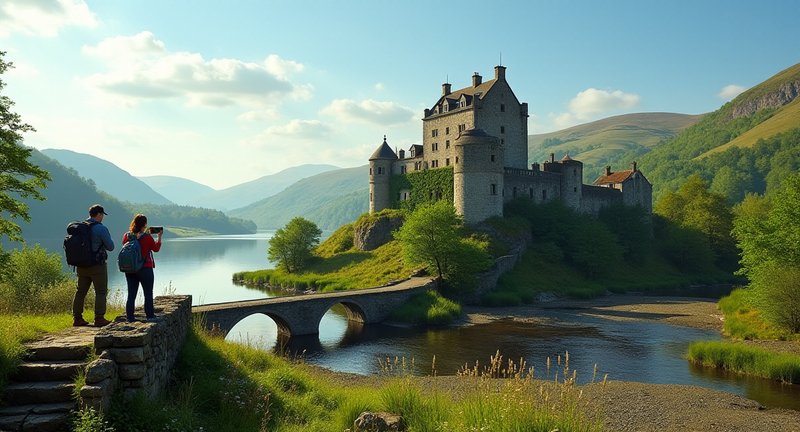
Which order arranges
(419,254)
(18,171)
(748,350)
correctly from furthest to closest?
(419,254), (748,350), (18,171)

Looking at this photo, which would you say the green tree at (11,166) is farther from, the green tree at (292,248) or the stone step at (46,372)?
the green tree at (292,248)

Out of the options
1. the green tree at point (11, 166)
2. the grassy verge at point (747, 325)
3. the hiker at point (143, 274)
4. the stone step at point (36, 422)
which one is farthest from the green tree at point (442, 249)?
the stone step at point (36, 422)

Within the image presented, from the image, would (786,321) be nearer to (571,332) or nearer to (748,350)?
(748,350)

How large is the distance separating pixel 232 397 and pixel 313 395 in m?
3.31

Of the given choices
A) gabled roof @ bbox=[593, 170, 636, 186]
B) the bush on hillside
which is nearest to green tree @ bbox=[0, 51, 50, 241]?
the bush on hillside

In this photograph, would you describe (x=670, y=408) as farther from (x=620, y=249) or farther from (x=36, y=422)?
(x=620, y=249)

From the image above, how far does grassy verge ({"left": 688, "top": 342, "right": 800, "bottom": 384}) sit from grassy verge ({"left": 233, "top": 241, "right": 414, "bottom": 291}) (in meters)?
34.5

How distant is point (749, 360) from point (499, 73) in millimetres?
55175

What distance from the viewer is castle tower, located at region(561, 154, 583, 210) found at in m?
79.0

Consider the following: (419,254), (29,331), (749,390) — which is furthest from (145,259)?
(419,254)

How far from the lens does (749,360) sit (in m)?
28.6

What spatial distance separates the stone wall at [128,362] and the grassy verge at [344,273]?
162 feet

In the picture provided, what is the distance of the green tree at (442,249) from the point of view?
55625 mm

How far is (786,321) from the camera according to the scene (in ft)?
112
